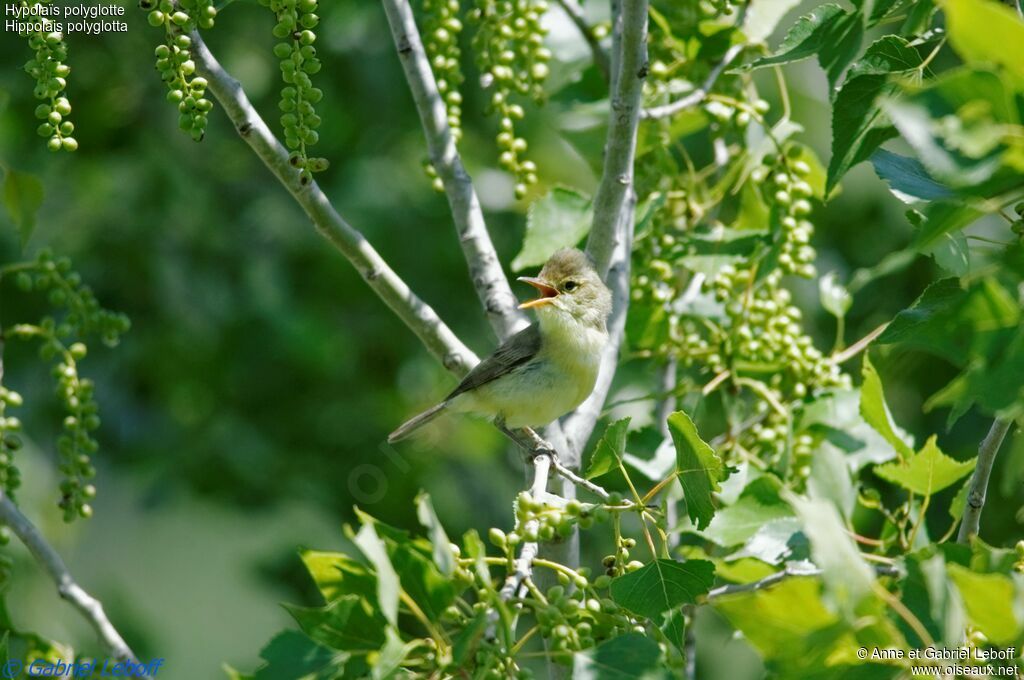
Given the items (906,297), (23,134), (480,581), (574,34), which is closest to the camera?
(480,581)

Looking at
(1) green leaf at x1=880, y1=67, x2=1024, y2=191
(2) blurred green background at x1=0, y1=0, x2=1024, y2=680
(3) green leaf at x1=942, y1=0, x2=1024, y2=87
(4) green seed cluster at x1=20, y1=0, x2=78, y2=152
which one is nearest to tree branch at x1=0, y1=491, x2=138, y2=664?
(4) green seed cluster at x1=20, y1=0, x2=78, y2=152

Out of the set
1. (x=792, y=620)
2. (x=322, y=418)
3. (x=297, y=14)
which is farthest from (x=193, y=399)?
(x=792, y=620)

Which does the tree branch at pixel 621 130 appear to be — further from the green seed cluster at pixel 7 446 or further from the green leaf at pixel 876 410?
the green seed cluster at pixel 7 446

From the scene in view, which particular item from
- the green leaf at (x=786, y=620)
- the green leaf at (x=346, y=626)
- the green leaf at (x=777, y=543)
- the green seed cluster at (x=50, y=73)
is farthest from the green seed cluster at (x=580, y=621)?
the green seed cluster at (x=50, y=73)

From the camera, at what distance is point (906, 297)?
545 centimetres

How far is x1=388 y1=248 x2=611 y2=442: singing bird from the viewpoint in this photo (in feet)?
12.5

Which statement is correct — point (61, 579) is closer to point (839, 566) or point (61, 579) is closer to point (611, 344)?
point (611, 344)

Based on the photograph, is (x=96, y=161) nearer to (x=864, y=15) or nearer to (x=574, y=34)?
(x=574, y=34)

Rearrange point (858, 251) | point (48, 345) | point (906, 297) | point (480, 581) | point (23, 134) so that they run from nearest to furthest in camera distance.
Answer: point (480, 581) < point (48, 345) < point (906, 297) < point (858, 251) < point (23, 134)

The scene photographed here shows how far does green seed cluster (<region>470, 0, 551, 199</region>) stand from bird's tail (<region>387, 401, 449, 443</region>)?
124 cm

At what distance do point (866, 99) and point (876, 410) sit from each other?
0.79 m

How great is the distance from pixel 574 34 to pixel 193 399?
340cm

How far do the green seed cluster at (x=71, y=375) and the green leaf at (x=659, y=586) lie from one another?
144 centimetres

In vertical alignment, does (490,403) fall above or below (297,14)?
below
